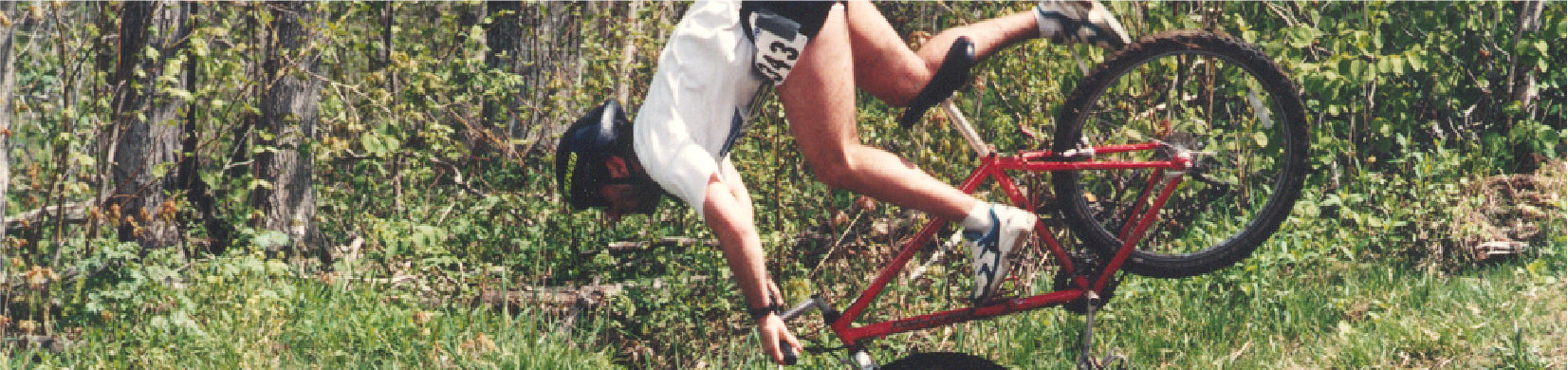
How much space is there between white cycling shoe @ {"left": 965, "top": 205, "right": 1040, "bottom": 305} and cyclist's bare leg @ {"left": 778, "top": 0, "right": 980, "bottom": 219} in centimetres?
7

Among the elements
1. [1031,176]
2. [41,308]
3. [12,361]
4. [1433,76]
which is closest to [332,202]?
[41,308]

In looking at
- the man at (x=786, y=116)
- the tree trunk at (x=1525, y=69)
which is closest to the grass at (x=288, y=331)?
the man at (x=786, y=116)

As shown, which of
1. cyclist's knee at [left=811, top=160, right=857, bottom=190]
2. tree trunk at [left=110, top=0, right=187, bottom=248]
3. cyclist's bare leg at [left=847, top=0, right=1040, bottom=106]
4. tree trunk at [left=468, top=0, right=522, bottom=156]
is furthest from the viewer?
tree trunk at [left=468, top=0, right=522, bottom=156]

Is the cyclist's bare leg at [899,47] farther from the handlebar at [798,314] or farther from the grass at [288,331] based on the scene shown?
the grass at [288,331]

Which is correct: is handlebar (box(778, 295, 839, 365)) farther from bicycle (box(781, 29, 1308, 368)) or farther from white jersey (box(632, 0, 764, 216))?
white jersey (box(632, 0, 764, 216))

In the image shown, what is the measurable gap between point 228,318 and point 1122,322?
3284mm

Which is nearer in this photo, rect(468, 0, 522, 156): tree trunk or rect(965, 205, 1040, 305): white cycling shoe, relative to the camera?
rect(965, 205, 1040, 305): white cycling shoe

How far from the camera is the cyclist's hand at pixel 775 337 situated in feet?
10.6

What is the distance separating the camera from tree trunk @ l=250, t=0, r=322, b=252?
6009 millimetres

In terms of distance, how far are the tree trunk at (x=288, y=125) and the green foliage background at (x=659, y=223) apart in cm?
11

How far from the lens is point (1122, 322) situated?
477 centimetres

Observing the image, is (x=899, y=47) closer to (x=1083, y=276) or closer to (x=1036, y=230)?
(x=1036, y=230)

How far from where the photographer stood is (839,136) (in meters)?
3.13

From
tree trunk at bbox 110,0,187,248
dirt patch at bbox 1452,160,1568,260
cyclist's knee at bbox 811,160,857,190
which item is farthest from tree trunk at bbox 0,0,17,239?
dirt patch at bbox 1452,160,1568,260
